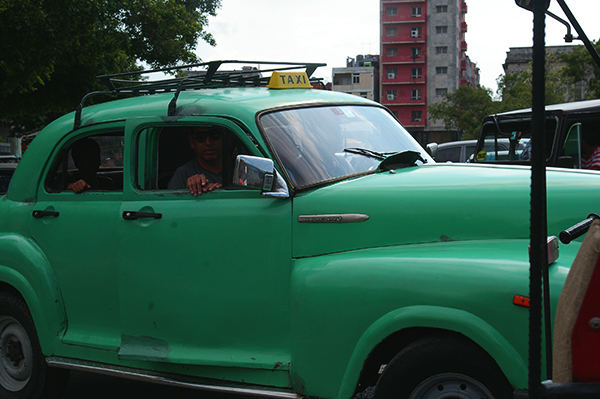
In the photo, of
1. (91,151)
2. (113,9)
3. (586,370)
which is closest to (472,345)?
(586,370)

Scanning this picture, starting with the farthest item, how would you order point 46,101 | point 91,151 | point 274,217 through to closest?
point 46,101, point 91,151, point 274,217

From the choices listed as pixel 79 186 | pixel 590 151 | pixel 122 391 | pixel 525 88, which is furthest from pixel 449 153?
pixel 525 88

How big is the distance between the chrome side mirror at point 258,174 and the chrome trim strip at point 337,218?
17 centimetres

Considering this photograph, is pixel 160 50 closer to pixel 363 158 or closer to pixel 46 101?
pixel 46 101

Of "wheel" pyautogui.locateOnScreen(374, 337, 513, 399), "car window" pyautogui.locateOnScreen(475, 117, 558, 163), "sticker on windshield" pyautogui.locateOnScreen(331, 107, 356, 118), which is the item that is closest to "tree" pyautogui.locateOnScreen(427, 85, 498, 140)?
"car window" pyautogui.locateOnScreen(475, 117, 558, 163)

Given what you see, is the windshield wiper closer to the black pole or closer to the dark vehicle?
the black pole

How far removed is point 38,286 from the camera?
4.27 meters

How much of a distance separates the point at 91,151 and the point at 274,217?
1813 millimetres

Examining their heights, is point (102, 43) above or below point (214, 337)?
above

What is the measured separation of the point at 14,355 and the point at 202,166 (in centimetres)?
198

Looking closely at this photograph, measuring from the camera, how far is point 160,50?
25203 mm

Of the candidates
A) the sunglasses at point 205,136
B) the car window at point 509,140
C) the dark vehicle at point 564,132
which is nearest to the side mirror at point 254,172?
the sunglasses at point 205,136

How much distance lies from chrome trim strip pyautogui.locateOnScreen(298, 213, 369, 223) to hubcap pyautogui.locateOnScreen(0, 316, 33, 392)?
237 centimetres

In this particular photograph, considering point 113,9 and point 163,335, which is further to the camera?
point 113,9
